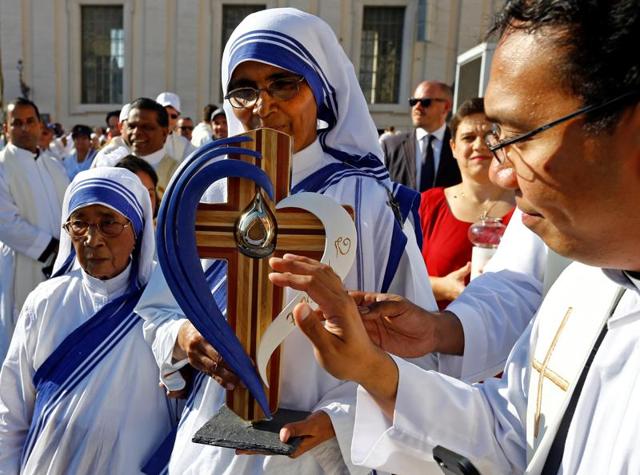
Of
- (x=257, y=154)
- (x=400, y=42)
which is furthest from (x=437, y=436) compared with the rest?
(x=400, y=42)

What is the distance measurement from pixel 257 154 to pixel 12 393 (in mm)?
1592

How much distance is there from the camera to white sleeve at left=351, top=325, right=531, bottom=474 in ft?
4.26

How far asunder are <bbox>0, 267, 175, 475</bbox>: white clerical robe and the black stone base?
2.67 feet

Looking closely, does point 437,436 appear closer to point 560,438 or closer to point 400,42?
point 560,438

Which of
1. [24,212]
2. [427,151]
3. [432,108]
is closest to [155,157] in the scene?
[24,212]

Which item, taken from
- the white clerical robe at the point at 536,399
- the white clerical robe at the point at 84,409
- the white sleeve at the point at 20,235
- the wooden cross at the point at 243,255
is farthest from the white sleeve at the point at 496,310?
the white sleeve at the point at 20,235

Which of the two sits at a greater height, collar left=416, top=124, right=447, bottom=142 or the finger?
collar left=416, top=124, right=447, bottom=142

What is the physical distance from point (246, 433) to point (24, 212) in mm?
4117

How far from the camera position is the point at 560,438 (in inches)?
46.3

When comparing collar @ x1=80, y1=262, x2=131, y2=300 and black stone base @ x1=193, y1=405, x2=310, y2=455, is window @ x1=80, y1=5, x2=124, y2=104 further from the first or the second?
black stone base @ x1=193, y1=405, x2=310, y2=455

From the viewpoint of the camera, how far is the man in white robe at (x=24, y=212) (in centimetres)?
468

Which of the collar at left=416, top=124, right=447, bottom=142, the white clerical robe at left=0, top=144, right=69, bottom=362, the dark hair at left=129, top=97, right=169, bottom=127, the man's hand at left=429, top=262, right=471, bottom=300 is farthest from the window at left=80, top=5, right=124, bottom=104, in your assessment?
the man's hand at left=429, top=262, right=471, bottom=300

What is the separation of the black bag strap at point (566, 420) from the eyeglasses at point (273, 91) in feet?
3.29

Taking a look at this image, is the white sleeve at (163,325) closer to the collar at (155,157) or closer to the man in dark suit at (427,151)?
the collar at (155,157)
